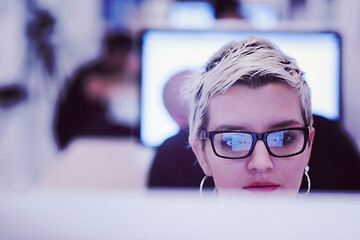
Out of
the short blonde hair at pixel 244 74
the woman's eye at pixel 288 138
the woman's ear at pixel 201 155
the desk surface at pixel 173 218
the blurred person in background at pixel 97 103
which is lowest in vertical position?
the blurred person in background at pixel 97 103

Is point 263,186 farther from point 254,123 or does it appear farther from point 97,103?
point 97,103

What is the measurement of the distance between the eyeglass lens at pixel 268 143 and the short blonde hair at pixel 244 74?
2 cm

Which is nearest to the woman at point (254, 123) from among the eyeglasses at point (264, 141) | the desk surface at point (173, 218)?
the eyeglasses at point (264, 141)

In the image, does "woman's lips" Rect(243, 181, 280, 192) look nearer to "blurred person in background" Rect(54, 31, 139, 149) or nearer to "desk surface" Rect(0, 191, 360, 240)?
"desk surface" Rect(0, 191, 360, 240)

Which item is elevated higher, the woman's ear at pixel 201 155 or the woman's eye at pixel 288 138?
the woman's eye at pixel 288 138

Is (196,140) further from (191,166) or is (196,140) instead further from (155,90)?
(155,90)

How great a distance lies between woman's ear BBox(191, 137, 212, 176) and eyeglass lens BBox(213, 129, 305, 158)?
0.01 m

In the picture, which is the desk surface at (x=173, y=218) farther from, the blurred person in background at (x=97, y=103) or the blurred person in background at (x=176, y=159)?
the blurred person in background at (x=97, y=103)

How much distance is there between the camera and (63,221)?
0.17m

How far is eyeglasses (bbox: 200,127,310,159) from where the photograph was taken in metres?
0.30

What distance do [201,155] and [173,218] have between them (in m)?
0.16

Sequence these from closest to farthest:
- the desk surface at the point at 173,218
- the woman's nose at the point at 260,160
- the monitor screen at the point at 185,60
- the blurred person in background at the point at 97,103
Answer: the desk surface at the point at 173,218
the woman's nose at the point at 260,160
the monitor screen at the point at 185,60
the blurred person in background at the point at 97,103

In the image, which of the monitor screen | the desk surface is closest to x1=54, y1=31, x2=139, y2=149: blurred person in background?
the monitor screen

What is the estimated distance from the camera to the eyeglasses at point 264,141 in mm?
305
